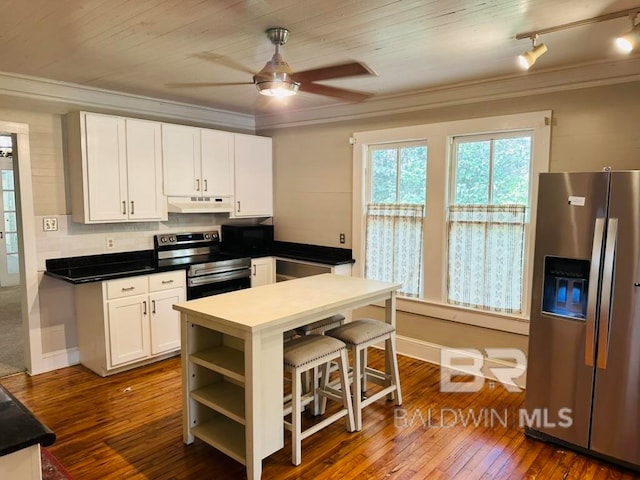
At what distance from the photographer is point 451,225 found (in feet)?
12.5

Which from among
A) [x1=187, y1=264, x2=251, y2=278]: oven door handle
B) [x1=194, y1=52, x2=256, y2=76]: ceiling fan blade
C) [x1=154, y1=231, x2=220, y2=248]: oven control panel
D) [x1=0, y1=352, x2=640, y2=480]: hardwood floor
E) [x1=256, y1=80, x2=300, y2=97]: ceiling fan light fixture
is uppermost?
[x1=194, y1=52, x2=256, y2=76]: ceiling fan blade

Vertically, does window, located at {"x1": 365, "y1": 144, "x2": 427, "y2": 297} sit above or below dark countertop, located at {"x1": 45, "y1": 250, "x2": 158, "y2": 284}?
above

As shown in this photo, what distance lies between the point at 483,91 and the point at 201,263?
9.31ft

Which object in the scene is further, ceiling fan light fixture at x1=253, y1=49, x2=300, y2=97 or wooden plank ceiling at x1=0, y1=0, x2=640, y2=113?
ceiling fan light fixture at x1=253, y1=49, x2=300, y2=97

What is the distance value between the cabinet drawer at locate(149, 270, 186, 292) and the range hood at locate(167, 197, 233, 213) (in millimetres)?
643

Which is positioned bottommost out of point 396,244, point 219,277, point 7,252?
point 7,252

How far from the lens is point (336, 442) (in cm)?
272

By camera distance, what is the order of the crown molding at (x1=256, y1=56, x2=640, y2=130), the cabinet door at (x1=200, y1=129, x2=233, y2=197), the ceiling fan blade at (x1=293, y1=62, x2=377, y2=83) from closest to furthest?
the ceiling fan blade at (x1=293, y1=62, x2=377, y2=83), the crown molding at (x1=256, y1=56, x2=640, y2=130), the cabinet door at (x1=200, y1=129, x2=233, y2=197)

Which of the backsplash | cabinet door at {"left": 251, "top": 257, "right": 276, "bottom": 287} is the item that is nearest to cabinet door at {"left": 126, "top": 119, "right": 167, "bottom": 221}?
the backsplash

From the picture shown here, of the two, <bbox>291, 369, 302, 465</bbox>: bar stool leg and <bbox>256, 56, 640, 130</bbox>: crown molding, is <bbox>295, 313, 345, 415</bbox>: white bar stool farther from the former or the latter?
<bbox>256, 56, 640, 130</bbox>: crown molding

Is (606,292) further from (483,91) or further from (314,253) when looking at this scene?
(314,253)

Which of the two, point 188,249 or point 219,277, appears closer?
point 219,277

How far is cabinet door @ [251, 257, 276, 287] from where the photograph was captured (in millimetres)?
4578

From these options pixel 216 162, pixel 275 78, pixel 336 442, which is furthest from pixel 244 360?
pixel 216 162
